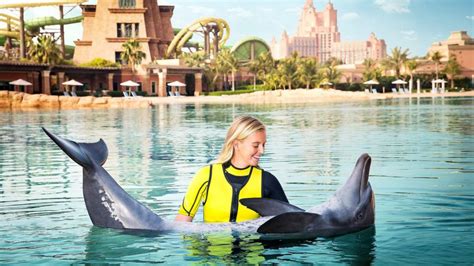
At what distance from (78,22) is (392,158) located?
93.0 metres

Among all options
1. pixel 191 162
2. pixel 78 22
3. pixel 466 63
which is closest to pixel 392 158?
pixel 191 162

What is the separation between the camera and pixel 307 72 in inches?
3733

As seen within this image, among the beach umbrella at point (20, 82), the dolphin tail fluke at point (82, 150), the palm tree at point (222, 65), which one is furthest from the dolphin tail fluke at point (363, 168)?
the palm tree at point (222, 65)

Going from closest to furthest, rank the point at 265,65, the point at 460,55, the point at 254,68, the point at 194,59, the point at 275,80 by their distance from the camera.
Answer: the point at 275,80, the point at 194,59, the point at 265,65, the point at 254,68, the point at 460,55

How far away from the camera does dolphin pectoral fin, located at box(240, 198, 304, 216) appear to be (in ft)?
20.2

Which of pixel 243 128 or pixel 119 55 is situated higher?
pixel 119 55

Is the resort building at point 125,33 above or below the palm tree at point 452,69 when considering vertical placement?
above

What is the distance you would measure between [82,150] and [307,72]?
89.3m

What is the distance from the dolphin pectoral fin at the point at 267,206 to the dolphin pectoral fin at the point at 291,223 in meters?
0.07

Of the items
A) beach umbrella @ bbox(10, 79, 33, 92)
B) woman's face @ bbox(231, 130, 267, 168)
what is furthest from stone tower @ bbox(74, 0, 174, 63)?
woman's face @ bbox(231, 130, 267, 168)

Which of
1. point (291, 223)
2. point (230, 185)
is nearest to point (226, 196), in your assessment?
point (230, 185)

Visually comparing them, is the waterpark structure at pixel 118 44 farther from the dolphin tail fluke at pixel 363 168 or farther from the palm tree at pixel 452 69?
the dolphin tail fluke at pixel 363 168

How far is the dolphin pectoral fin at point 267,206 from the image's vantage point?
6.15 meters

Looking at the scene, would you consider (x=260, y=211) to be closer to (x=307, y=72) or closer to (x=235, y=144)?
(x=235, y=144)
